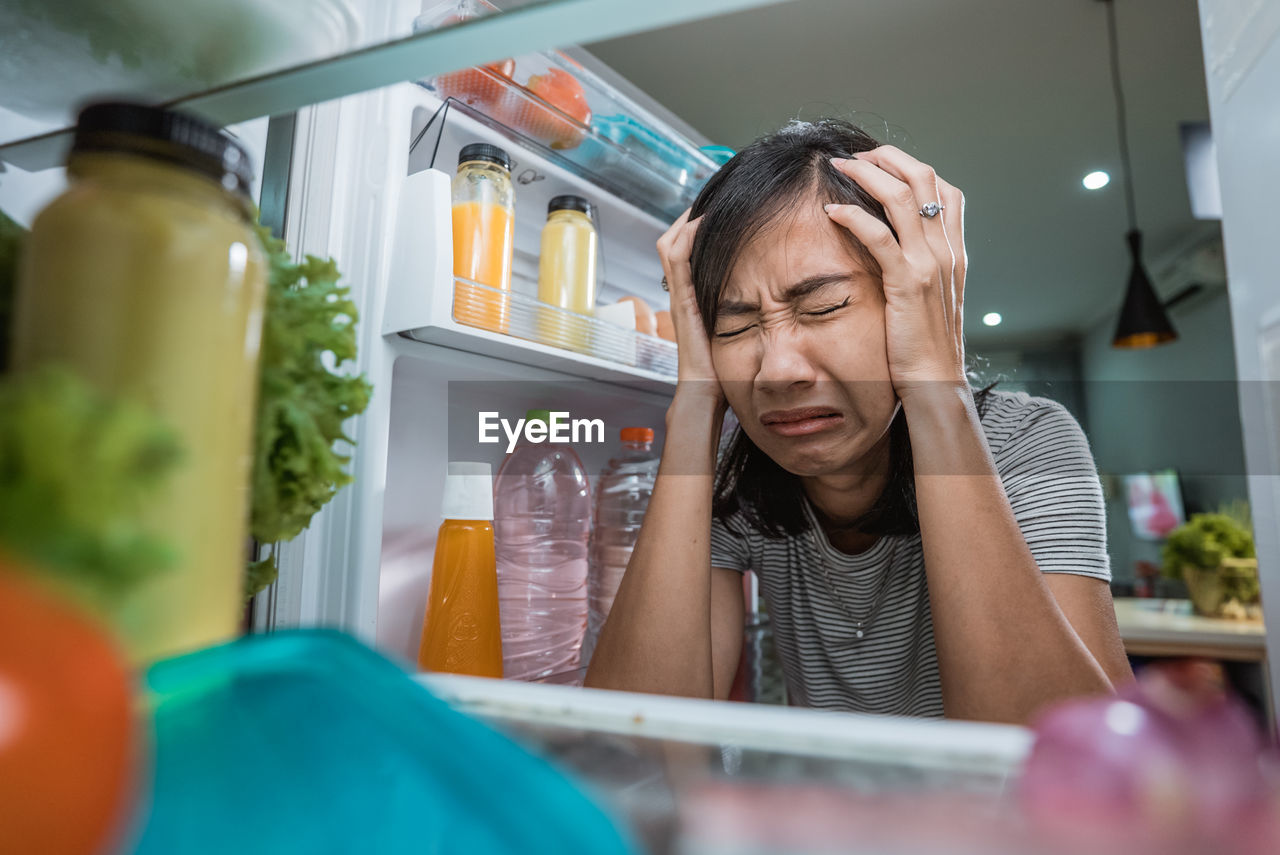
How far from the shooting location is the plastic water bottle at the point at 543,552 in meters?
1.28

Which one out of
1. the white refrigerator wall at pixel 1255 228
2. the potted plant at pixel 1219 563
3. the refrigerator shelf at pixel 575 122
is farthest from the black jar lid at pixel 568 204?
the potted plant at pixel 1219 563

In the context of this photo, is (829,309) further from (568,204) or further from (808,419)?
(568,204)

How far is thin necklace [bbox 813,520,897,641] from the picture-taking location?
1136 mm

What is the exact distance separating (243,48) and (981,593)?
797mm

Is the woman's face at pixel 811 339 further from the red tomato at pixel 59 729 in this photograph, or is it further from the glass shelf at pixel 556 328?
the red tomato at pixel 59 729

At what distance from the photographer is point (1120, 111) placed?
180cm

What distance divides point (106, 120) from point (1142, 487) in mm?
4386

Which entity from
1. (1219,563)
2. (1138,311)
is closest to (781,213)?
(1138,311)

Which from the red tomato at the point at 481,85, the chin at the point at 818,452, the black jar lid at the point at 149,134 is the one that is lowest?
the chin at the point at 818,452

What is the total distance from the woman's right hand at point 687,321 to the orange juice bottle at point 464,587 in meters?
0.34

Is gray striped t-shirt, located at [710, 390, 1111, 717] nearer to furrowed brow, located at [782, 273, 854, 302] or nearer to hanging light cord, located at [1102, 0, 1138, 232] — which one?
furrowed brow, located at [782, 273, 854, 302]

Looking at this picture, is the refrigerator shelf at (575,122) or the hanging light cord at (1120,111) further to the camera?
the hanging light cord at (1120,111)

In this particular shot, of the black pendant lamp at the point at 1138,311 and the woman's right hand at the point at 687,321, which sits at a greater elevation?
the black pendant lamp at the point at 1138,311

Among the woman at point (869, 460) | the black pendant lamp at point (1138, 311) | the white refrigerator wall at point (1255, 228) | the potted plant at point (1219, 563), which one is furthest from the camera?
the black pendant lamp at point (1138, 311)
